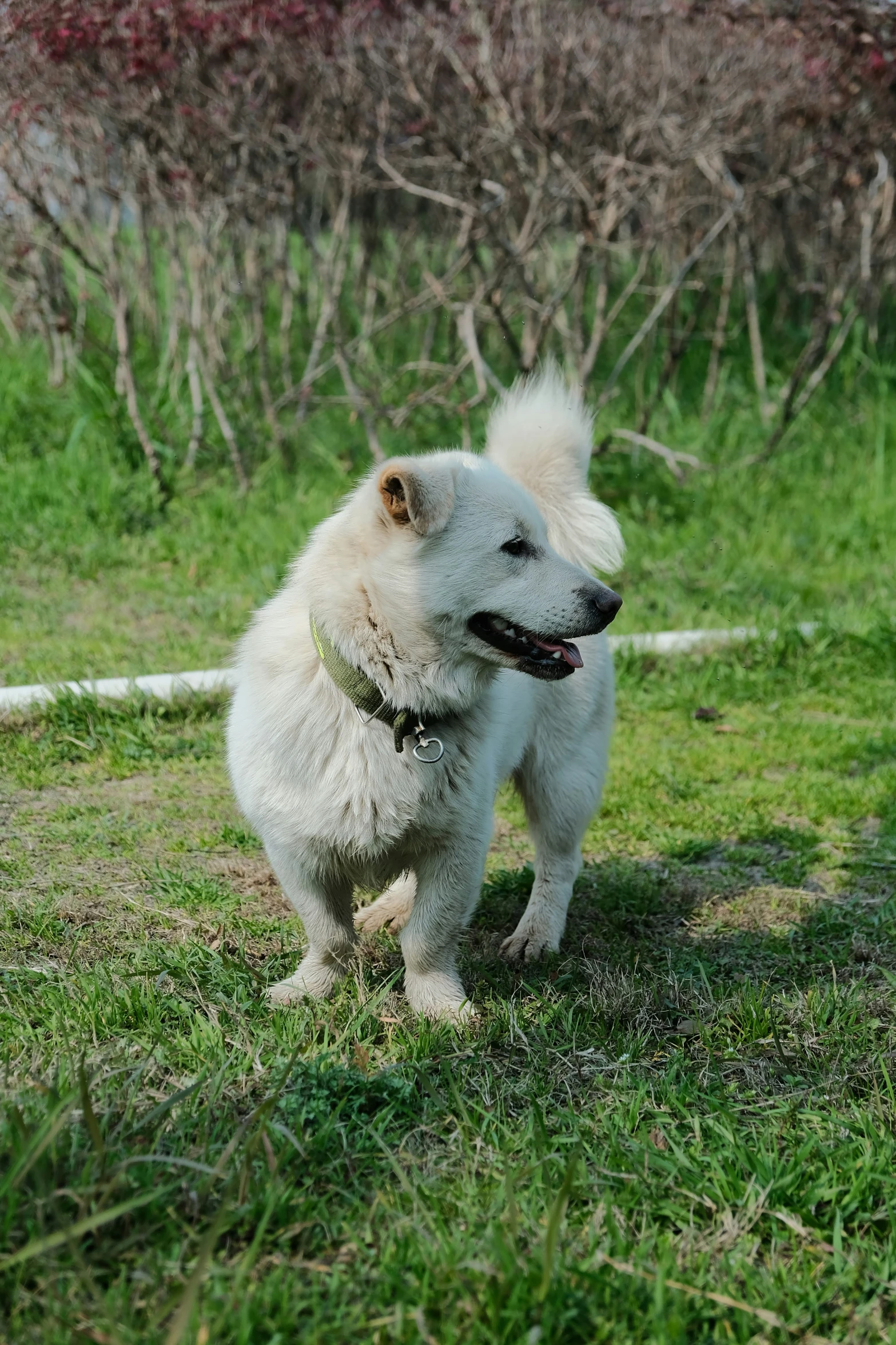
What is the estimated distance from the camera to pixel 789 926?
3904mm

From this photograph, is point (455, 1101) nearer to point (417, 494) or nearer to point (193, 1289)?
point (193, 1289)

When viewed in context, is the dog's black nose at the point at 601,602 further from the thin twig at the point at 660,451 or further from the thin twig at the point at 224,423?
the thin twig at the point at 224,423

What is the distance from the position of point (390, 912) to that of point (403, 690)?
1149mm

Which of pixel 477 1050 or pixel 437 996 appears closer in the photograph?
pixel 477 1050

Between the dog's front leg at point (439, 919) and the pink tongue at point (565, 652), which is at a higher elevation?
the pink tongue at point (565, 652)

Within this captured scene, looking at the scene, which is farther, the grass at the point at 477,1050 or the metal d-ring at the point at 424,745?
the metal d-ring at the point at 424,745

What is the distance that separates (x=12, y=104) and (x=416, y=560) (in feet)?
16.2

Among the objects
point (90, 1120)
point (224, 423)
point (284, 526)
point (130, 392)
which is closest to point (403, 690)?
point (90, 1120)

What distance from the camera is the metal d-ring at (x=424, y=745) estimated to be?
3049 millimetres

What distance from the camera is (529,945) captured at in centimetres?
373

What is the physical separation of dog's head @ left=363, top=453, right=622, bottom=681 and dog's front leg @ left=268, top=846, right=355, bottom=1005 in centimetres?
66

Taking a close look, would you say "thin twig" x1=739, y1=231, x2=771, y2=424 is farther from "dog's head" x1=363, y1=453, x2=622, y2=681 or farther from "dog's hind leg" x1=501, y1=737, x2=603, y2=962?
"dog's head" x1=363, y1=453, x2=622, y2=681

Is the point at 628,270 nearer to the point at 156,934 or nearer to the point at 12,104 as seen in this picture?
the point at 12,104

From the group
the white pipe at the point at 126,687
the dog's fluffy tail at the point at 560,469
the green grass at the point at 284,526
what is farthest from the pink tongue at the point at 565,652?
the green grass at the point at 284,526
